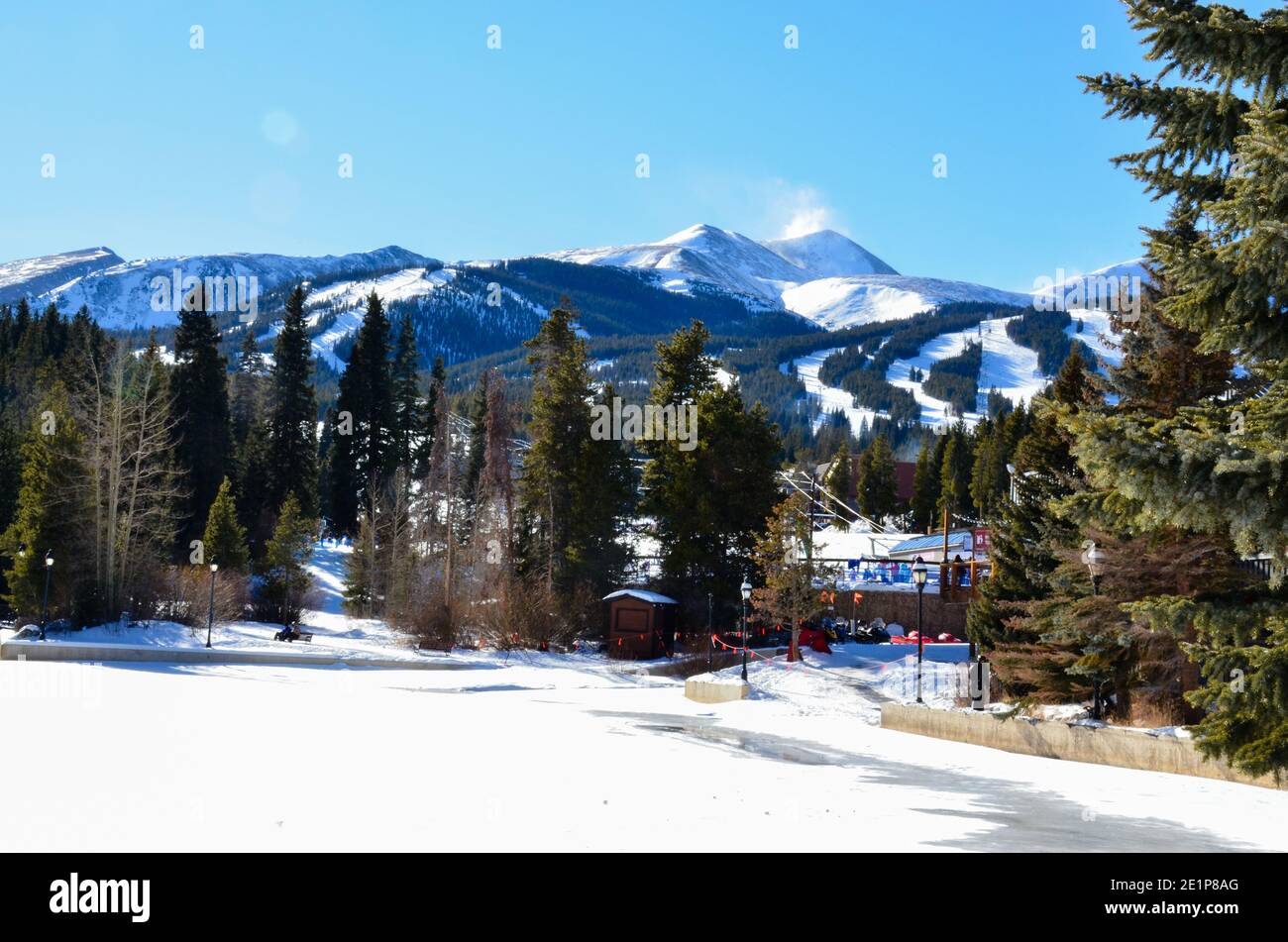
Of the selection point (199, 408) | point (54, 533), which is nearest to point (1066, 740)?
point (54, 533)

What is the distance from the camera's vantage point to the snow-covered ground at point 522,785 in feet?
29.0

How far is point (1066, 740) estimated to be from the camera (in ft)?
65.8

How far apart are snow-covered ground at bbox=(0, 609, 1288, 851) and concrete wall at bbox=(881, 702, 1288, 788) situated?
1.46 ft

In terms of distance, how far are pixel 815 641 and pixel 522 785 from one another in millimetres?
30809

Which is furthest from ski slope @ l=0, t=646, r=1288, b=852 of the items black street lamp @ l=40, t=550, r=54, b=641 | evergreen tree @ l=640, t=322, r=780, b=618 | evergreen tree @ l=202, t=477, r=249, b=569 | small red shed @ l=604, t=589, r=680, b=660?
evergreen tree @ l=202, t=477, r=249, b=569

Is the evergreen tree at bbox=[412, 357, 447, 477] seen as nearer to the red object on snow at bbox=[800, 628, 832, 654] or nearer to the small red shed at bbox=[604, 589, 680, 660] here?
the small red shed at bbox=[604, 589, 680, 660]

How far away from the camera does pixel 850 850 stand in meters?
8.81

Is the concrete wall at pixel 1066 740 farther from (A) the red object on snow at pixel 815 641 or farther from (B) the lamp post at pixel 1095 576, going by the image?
(A) the red object on snow at pixel 815 641

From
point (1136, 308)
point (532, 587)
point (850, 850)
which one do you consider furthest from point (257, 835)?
point (532, 587)

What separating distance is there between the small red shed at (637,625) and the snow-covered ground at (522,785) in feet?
74.9

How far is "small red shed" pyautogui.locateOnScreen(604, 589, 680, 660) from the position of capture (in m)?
49.0

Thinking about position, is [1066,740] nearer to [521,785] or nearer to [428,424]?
[521,785]

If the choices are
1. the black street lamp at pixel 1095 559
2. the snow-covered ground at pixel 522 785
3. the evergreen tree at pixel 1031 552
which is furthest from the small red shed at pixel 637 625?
the black street lamp at pixel 1095 559

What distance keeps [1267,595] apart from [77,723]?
1588 cm
